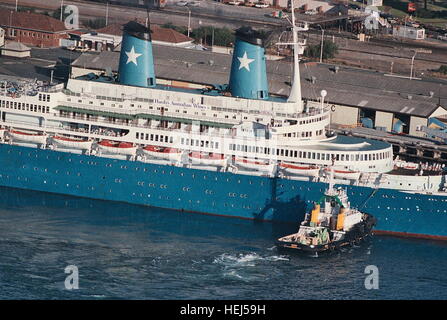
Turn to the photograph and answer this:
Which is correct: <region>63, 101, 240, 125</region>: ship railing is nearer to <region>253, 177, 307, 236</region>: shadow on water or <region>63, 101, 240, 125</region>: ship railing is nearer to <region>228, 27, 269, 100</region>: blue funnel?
<region>228, 27, 269, 100</region>: blue funnel

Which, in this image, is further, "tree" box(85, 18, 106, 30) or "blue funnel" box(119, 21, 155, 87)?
"tree" box(85, 18, 106, 30)

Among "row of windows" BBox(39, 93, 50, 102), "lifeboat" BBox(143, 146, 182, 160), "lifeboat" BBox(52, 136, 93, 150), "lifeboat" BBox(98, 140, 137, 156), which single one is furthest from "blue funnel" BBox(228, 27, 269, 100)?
"row of windows" BBox(39, 93, 50, 102)

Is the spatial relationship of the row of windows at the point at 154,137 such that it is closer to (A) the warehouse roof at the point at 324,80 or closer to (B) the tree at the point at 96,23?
(A) the warehouse roof at the point at 324,80

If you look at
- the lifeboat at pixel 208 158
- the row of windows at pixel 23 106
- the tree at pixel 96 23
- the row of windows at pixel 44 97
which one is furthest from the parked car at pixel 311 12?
the lifeboat at pixel 208 158

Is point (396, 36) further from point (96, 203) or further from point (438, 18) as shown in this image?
point (96, 203)

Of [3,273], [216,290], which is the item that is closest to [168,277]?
[216,290]

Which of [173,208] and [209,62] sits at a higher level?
[209,62]

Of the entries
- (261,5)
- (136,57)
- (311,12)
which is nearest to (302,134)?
(136,57)
